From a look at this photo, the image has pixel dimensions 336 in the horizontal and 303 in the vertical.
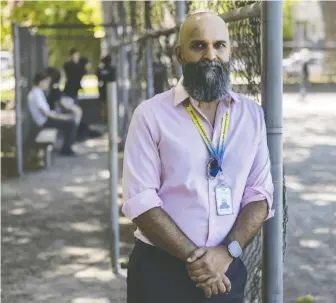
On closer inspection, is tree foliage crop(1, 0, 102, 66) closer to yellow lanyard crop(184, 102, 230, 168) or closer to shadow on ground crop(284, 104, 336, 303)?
shadow on ground crop(284, 104, 336, 303)

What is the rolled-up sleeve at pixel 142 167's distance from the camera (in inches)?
103

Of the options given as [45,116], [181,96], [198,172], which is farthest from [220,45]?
[45,116]

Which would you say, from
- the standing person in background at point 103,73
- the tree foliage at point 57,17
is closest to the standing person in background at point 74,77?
the standing person in background at point 103,73

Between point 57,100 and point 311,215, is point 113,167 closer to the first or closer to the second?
point 311,215

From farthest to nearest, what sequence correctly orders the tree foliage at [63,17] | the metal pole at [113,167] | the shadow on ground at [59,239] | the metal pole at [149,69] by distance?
the tree foliage at [63,17] < the metal pole at [149,69] < the metal pole at [113,167] < the shadow on ground at [59,239]

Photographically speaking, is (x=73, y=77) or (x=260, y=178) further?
(x=73, y=77)

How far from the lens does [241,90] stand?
4.25m

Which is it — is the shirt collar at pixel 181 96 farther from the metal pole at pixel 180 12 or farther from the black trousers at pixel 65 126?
the black trousers at pixel 65 126

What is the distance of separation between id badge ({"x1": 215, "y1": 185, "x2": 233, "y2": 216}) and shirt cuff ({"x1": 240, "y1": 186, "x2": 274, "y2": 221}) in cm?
8

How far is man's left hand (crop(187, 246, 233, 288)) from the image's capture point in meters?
2.60

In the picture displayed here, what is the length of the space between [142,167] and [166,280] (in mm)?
433

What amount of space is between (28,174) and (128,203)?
804 cm

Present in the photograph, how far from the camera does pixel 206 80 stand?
2.62 meters

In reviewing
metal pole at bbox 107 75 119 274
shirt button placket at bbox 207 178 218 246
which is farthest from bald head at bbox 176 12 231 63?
metal pole at bbox 107 75 119 274
